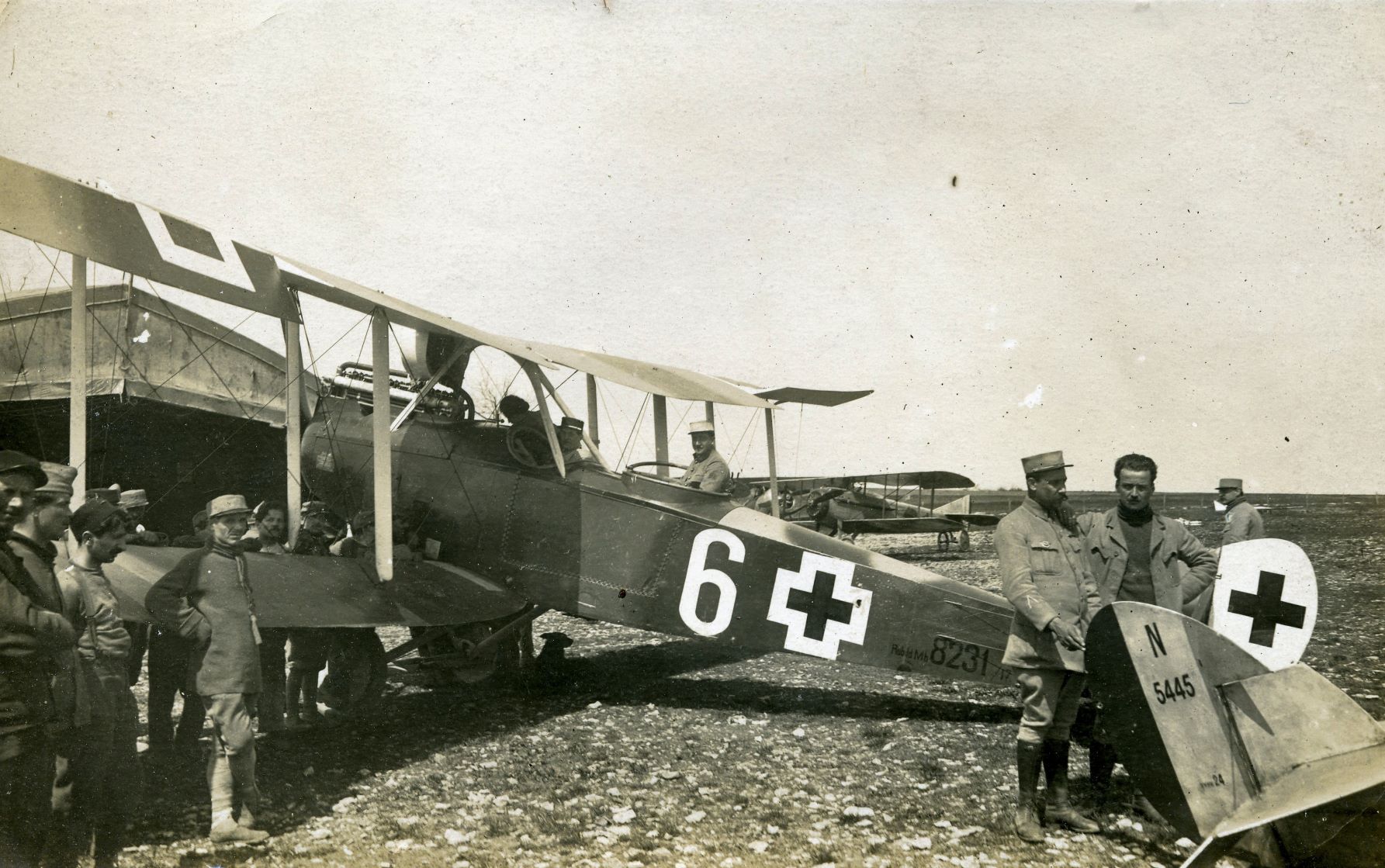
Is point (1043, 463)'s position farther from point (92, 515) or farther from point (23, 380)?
point (23, 380)

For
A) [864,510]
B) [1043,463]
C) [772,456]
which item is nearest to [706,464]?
[772,456]

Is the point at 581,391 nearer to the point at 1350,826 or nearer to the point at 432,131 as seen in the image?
the point at 432,131

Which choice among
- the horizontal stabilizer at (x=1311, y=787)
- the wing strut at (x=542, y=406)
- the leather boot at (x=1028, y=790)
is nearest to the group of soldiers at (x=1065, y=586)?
the leather boot at (x=1028, y=790)


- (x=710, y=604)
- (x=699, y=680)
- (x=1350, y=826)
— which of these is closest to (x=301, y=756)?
(x=710, y=604)

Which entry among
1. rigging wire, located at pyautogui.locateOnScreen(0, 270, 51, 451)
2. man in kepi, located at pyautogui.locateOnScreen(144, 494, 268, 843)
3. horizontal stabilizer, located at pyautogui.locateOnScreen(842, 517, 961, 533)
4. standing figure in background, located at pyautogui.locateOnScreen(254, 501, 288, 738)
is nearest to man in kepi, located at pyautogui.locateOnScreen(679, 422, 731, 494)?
standing figure in background, located at pyautogui.locateOnScreen(254, 501, 288, 738)

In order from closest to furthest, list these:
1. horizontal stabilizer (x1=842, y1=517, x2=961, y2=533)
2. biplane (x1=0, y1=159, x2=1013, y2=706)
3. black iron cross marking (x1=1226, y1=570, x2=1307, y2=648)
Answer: black iron cross marking (x1=1226, y1=570, x2=1307, y2=648) → biplane (x1=0, y1=159, x2=1013, y2=706) → horizontal stabilizer (x1=842, y1=517, x2=961, y2=533)

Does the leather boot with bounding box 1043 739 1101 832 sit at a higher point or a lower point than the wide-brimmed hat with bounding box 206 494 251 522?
lower

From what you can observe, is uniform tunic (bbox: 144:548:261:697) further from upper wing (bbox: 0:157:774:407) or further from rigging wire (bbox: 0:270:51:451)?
rigging wire (bbox: 0:270:51:451)
